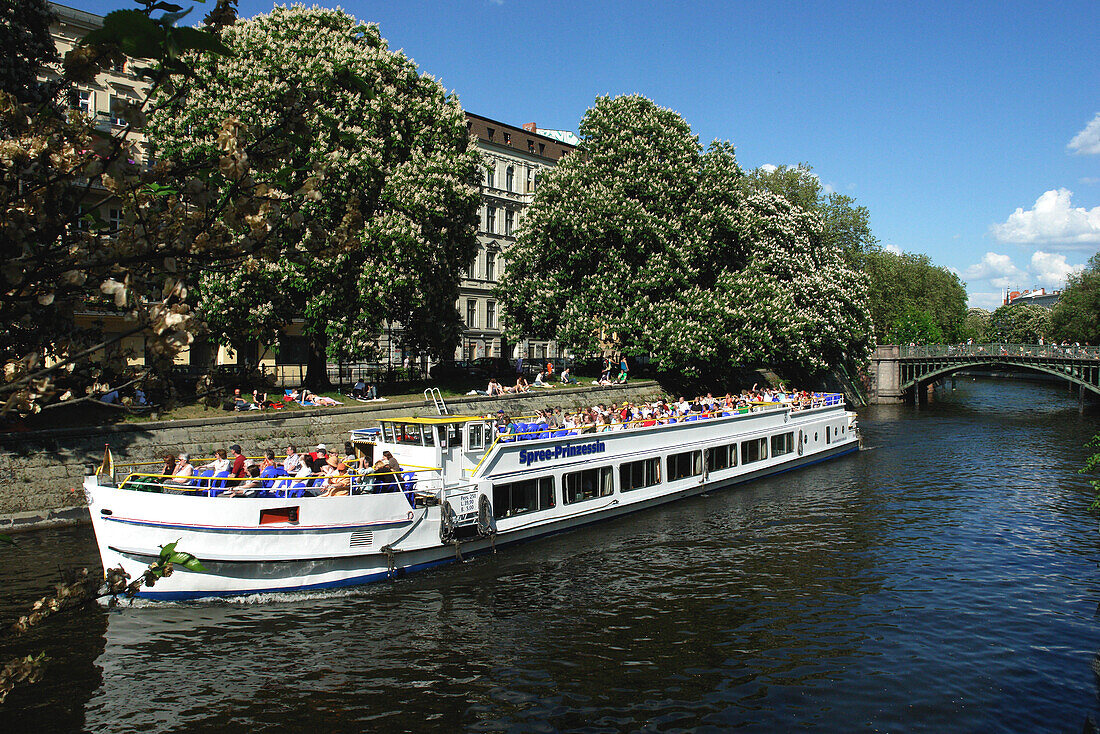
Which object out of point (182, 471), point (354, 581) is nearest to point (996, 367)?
point (354, 581)

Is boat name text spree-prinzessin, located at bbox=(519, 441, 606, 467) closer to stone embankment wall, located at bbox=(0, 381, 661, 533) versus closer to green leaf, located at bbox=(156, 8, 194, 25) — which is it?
stone embankment wall, located at bbox=(0, 381, 661, 533)

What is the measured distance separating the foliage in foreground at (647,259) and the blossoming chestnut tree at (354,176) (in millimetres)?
9401

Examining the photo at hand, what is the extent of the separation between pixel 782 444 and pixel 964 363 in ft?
164

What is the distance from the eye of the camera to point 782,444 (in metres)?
41.5

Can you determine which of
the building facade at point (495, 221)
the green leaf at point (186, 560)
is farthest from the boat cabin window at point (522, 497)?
the building facade at point (495, 221)

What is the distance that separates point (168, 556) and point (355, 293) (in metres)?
34.3

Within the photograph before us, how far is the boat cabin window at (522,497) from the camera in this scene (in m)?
25.0

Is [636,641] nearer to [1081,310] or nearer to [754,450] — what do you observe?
[754,450]

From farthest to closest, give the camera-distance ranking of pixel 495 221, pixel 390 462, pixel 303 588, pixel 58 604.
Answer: pixel 495 221
pixel 390 462
pixel 303 588
pixel 58 604

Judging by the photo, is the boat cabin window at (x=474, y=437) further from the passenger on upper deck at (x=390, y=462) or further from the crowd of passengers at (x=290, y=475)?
the passenger on upper deck at (x=390, y=462)

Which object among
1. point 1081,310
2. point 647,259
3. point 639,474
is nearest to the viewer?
point 639,474

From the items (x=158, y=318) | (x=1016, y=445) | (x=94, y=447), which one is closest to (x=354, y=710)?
(x=158, y=318)

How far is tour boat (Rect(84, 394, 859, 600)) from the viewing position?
63.1 ft

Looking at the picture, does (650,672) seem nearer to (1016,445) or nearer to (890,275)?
(1016,445)
